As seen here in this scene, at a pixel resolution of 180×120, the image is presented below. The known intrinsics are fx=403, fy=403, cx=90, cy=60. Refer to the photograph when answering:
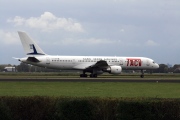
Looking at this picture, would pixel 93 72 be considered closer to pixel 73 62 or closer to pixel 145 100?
pixel 73 62

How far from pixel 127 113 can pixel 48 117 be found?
3109 mm

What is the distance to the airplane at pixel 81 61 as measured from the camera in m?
64.1

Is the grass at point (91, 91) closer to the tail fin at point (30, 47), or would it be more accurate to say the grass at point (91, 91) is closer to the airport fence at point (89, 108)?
the airport fence at point (89, 108)

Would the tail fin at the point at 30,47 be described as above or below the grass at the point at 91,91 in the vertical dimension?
above

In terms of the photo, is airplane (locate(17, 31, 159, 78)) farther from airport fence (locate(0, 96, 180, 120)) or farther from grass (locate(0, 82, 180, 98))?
airport fence (locate(0, 96, 180, 120))

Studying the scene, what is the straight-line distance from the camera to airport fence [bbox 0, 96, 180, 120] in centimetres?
1484

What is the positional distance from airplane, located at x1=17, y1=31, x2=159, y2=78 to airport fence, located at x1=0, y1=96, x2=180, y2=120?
47.8 metres

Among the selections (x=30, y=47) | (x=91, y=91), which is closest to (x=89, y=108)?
(x=91, y=91)

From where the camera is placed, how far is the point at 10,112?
15.2m

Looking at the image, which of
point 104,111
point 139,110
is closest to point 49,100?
point 104,111

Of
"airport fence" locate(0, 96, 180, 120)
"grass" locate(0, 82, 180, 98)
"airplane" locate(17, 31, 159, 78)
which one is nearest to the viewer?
"airport fence" locate(0, 96, 180, 120)

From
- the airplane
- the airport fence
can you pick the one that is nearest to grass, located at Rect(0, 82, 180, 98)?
the airport fence

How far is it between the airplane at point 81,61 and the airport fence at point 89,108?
4779 centimetres

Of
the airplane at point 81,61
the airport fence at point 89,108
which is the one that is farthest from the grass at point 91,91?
the airplane at point 81,61
